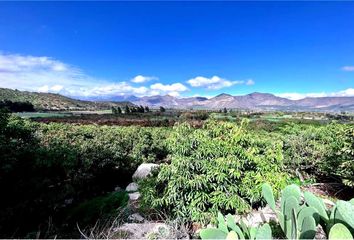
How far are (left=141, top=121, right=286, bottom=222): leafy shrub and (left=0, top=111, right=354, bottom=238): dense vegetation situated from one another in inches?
0.8

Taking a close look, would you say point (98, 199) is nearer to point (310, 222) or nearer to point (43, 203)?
point (43, 203)

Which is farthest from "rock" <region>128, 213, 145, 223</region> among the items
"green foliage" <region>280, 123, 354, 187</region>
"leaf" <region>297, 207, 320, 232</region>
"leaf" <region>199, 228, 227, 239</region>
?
"green foliage" <region>280, 123, 354, 187</region>

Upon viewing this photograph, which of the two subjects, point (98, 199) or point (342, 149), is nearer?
point (342, 149)

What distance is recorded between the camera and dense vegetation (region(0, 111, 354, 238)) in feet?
19.6

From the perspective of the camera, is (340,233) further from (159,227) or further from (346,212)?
(159,227)

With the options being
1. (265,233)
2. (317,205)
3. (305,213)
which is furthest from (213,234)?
(317,205)

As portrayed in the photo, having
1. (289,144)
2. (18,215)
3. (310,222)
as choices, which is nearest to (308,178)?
(289,144)

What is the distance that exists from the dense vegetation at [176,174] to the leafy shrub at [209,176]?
0.02m

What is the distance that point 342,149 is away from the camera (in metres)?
10.4

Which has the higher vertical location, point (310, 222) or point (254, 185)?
point (310, 222)

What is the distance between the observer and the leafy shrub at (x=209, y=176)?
589 cm

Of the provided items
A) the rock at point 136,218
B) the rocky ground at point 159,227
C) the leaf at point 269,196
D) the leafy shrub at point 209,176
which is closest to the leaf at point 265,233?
the leaf at point 269,196

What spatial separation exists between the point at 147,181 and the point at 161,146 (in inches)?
452

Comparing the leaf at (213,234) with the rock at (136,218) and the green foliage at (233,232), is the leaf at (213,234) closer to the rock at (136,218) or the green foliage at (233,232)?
the green foliage at (233,232)
